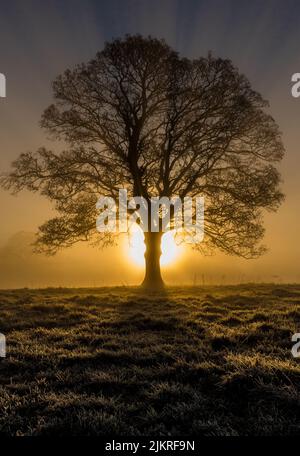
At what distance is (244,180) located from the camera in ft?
76.9

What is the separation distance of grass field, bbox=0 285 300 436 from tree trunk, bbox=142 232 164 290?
449 inches

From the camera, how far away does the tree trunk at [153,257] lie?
24844 mm

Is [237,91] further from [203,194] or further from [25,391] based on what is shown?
[25,391]

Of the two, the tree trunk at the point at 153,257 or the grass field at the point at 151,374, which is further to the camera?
the tree trunk at the point at 153,257

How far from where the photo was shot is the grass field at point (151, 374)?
5379 mm

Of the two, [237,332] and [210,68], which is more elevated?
[210,68]

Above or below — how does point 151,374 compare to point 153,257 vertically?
below

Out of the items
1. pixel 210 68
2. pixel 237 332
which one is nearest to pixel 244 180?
pixel 210 68

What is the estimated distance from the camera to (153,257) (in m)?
25.1

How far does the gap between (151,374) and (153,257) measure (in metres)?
17.9

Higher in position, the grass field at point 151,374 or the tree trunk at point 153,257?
the tree trunk at point 153,257

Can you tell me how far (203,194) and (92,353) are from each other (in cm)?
1670

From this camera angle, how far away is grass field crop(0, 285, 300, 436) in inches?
212

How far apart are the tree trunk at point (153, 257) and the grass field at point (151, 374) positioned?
11.4 meters
